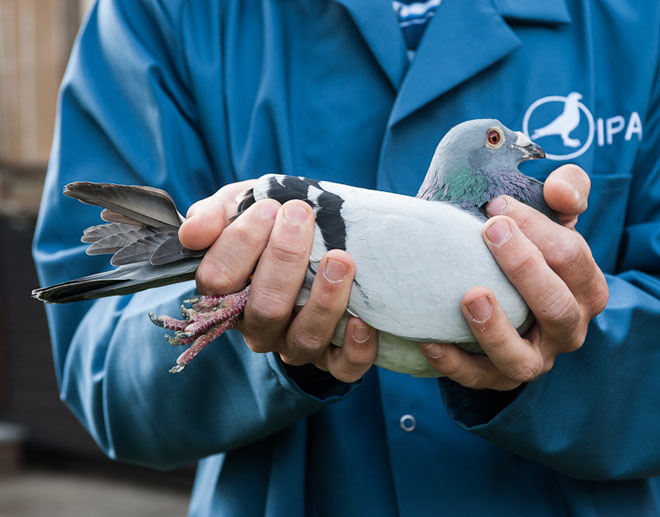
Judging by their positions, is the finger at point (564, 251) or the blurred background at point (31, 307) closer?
the finger at point (564, 251)

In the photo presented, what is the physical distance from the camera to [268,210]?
131cm

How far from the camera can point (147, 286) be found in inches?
52.7

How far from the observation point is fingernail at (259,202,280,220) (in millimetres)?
1302

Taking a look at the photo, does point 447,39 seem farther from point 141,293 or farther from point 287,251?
point 141,293

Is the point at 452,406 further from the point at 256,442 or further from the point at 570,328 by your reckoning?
the point at 256,442

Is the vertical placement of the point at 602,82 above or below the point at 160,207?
above

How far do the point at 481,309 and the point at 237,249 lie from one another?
0.42 m

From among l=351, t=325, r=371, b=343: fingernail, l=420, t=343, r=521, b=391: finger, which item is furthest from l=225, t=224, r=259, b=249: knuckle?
l=420, t=343, r=521, b=391: finger

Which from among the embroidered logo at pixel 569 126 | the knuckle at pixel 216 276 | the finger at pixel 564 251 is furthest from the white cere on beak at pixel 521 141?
the knuckle at pixel 216 276

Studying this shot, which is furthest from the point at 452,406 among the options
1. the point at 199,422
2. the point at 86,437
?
the point at 86,437

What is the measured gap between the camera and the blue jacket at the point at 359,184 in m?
1.56

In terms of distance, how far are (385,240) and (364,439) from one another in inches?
22.9

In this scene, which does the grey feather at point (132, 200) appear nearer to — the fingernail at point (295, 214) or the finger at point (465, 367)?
the fingernail at point (295, 214)

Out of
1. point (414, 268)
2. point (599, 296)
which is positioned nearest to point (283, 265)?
point (414, 268)
